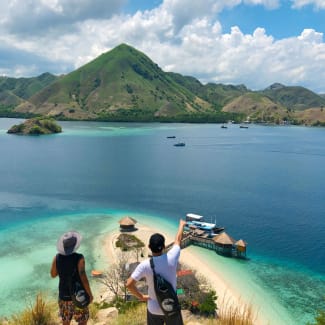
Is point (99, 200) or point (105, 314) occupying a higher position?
point (105, 314)

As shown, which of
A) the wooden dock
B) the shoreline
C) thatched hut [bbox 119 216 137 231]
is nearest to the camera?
the shoreline

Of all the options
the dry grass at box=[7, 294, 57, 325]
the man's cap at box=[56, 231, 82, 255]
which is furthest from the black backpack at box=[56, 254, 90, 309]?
the dry grass at box=[7, 294, 57, 325]

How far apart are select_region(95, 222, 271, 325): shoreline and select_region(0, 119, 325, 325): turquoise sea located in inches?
34.9

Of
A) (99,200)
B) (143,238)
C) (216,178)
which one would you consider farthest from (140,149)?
(143,238)

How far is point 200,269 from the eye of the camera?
35.7 meters

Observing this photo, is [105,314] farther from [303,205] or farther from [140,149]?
[140,149]

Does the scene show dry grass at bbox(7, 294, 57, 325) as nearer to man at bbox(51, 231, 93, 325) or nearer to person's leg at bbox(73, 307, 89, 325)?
person's leg at bbox(73, 307, 89, 325)

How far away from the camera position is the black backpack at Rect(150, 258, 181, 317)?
706 cm

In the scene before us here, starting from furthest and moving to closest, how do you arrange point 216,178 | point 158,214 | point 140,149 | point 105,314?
1. point 140,149
2. point 216,178
3. point 158,214
4. point 105,314

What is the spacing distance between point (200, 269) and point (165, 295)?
30190mm

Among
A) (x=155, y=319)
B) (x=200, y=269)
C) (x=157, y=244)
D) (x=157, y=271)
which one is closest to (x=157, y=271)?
(x=157, y=271)

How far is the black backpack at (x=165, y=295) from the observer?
7062 mm

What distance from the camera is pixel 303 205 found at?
201ft

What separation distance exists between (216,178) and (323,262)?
164ft
